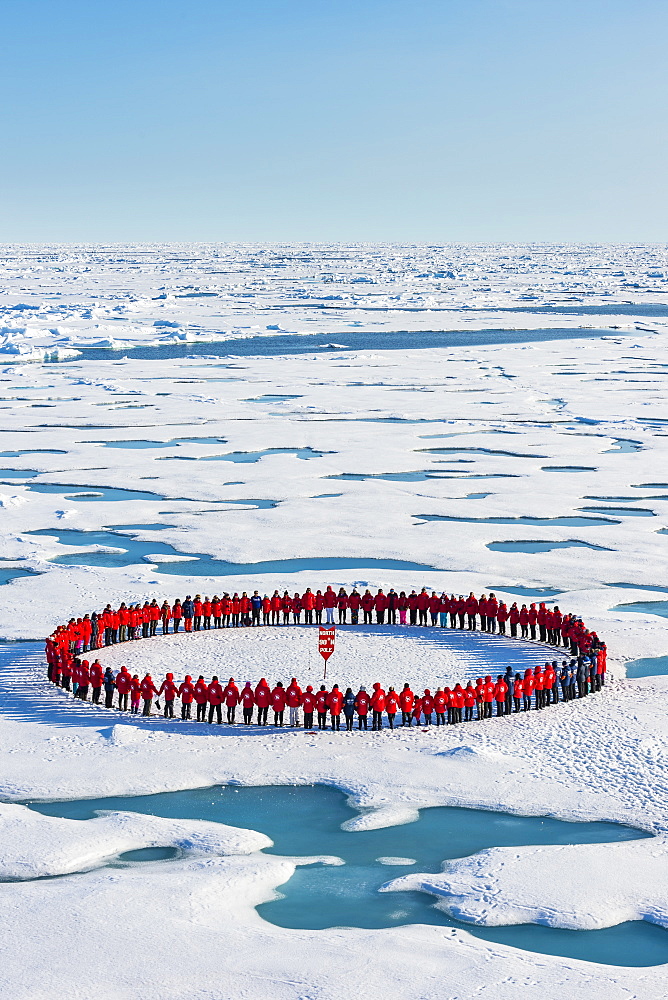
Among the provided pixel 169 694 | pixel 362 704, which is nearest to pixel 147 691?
pixel 169 694

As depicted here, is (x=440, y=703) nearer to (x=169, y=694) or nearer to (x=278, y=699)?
(x=278, y=699)

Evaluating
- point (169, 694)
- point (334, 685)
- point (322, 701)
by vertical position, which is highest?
point (334, 685)

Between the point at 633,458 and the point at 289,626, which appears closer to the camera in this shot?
the point at 289,626

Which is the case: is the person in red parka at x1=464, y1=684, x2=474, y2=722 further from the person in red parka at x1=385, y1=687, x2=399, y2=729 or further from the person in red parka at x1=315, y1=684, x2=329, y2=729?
the person in red parka at x1=315, y1=684, x2=329, y2=729

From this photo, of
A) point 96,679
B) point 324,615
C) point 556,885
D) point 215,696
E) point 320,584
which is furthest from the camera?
point 320,584

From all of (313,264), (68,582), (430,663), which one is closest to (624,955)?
(430,663)

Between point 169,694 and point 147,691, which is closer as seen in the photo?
point 147,691

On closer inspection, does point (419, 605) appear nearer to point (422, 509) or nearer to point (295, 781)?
point (295, 781)

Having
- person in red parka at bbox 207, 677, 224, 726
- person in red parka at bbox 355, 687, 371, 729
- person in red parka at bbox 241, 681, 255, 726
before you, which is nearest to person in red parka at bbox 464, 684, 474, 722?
person in red parka at bbox 355, 687, 371, 729
